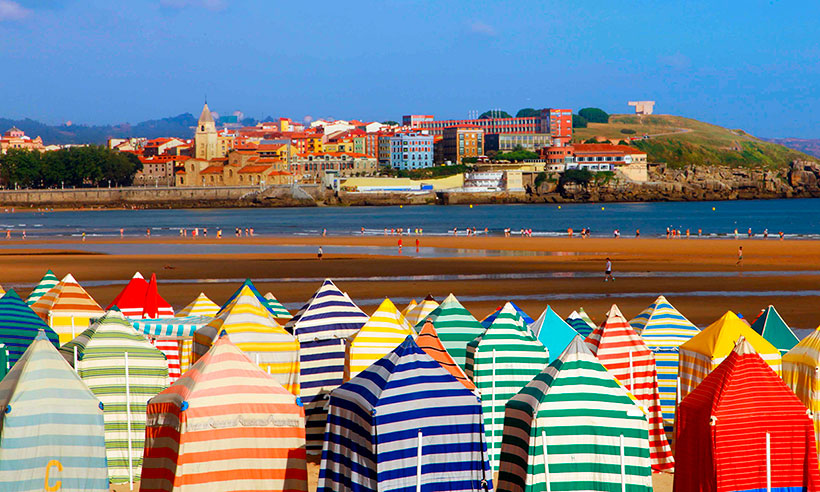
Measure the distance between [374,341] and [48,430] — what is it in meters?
3.22

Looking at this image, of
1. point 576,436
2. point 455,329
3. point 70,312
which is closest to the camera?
point 576,436

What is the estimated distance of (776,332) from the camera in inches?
382

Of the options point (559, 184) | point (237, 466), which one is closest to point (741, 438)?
point (237, 466)

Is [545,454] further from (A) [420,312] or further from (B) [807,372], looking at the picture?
(A) [420,312]

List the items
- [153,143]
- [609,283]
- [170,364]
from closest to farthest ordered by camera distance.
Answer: [170,364] < [609,283] < [153,143]

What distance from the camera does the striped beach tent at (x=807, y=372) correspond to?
7398 millimetres

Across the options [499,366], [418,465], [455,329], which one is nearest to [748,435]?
[418,465]

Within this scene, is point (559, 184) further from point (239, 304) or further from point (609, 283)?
point (239, 304)

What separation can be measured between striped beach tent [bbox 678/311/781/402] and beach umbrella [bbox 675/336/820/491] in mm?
2128

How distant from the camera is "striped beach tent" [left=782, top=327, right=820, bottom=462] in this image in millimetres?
7398

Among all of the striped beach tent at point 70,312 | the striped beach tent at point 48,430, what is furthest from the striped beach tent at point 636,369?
the striped beach tent at point 70,312

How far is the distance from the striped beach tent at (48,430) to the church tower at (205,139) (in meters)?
145

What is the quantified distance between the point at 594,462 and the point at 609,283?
68.6ft

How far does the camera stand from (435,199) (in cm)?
12319
